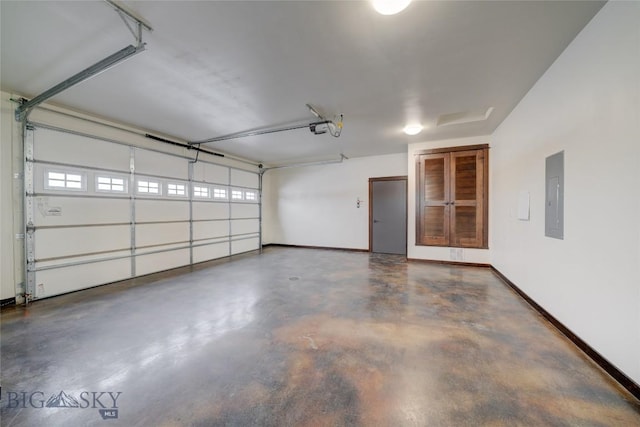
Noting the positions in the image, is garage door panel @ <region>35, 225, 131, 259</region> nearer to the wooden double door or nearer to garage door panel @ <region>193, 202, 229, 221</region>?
garage door panel @ <region>193, 202, 229, 221</region>

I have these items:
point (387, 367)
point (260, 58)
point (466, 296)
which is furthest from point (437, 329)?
point (260, 58)

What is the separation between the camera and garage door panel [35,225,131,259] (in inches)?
135

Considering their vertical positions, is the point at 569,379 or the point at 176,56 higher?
the point at 176,56

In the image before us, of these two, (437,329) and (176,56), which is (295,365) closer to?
(437,329)

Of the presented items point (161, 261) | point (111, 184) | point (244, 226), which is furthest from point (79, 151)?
point (244, 226)

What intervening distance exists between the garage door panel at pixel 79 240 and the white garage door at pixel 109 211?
0.03 feet

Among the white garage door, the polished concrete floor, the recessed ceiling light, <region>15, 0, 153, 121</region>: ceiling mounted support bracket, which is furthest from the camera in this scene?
the recessed ceiling light

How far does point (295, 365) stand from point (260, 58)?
2.93 meters

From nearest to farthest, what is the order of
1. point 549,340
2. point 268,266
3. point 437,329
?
point 549,340 → point 437,329 → point 268,266

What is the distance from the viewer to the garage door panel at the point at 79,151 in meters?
3.42

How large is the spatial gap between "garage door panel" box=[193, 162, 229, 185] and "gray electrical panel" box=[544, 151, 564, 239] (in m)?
6.34

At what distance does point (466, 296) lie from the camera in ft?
11.1

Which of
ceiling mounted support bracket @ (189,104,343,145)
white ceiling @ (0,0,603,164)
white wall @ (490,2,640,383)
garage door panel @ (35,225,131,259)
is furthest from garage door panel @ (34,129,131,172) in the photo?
white wall @ (490,2,640,383)

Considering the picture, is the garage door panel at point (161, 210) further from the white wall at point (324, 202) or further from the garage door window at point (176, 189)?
the white wall at point (324, 202)
